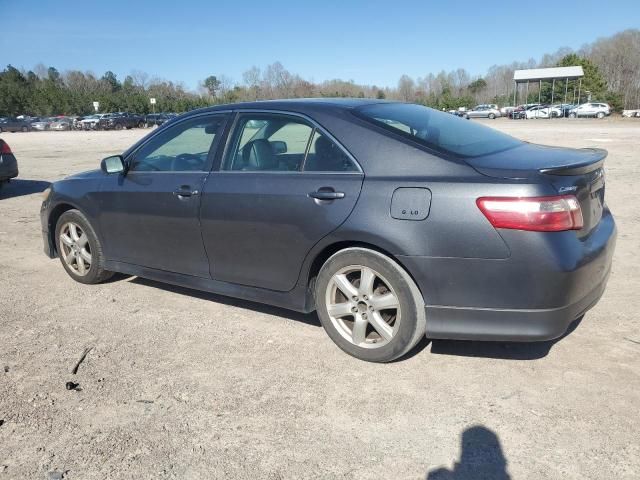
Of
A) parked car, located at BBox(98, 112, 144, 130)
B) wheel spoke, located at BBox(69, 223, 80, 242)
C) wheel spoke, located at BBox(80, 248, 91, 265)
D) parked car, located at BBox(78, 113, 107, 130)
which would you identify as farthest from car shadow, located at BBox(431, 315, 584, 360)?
parked car, located at BBox(78, 113, 107, 130)

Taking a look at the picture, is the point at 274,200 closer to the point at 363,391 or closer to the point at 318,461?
the point at 363,391

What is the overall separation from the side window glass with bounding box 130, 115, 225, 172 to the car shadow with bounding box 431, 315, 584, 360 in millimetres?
2156

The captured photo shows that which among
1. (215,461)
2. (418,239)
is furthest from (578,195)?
(215,461)

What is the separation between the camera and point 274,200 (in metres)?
3.74

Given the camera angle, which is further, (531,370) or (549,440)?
(531,370)

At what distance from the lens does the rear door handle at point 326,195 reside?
3467mm

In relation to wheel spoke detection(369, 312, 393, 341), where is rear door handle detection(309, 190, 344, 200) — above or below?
above

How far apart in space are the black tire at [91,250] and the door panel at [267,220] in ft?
4.81

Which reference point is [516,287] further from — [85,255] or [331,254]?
[85,255]

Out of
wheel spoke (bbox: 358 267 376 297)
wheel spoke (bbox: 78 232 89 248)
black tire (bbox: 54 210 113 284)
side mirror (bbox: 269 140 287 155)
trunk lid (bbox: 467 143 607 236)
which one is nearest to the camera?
trunk lid (bbox: 467 143 607 236)

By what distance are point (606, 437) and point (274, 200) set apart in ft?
7.64

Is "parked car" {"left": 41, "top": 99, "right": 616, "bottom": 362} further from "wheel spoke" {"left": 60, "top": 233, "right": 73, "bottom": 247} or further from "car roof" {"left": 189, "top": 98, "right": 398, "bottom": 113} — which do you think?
"wheel spoke" {"left": 60, "top": 233, "right": 73, "bottom": 247}

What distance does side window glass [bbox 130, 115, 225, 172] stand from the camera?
427 centimetres

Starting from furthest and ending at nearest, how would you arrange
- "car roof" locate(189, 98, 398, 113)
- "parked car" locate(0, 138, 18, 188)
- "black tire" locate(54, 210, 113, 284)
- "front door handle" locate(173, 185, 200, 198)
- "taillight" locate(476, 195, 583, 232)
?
"parked car" locate(0, 138, 18, 188), "black tire" locate(54, 210, 113, 284), "front door handle" locate(173, 185, 200, 198), "car roof" locate(189, 98, 398, 113), "taillight" locate(476, 195, 583, 232)
